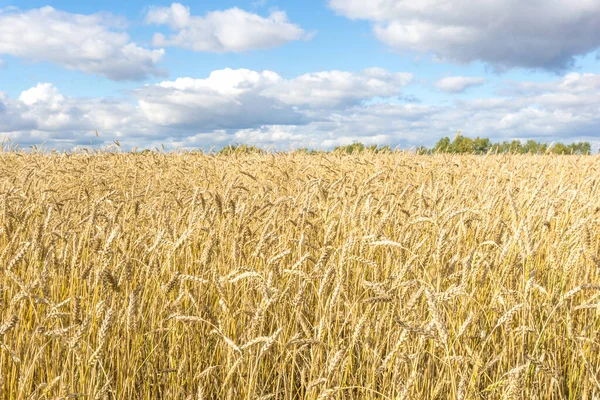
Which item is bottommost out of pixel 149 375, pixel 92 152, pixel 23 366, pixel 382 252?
pixel 149 375

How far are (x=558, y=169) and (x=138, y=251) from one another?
7.59 meters

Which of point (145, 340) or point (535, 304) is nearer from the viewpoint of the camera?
point (145, 340)

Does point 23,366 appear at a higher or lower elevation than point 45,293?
lower

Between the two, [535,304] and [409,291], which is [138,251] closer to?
[409,291]

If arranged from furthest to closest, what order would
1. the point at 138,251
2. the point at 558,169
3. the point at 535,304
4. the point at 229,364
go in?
the point at 558,169, the point at 138,251, the point at 535,304, the point at 229,364

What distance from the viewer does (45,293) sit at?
2051 millimetres

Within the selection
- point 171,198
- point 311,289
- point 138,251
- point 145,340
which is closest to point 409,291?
point 311,289

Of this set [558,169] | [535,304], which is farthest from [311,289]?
[558,169]

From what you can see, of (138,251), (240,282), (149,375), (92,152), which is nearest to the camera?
(149,375)

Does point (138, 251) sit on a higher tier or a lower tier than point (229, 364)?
higher

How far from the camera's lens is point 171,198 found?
5598 mm

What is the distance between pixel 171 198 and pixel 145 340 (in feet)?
11.0

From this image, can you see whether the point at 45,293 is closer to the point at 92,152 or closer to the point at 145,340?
the point at 145,340

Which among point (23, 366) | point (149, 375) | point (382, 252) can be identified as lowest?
point (149, 375)
